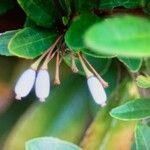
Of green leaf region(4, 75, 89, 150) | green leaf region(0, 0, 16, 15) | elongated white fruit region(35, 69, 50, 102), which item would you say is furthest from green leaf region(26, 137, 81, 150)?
green leaf region(0, 0, 16, 15)

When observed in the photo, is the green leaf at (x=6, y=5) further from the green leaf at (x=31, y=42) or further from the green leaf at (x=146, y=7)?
the green leaf at (x=146, y=7)

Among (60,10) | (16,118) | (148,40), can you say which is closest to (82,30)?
(60,10)

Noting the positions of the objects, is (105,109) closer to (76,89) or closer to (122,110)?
(76,89)

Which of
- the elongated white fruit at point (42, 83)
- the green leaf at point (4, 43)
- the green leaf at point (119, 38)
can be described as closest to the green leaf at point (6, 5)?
the green leaf at point (4, 43)

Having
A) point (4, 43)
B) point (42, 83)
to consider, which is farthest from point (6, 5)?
point (42, 83)

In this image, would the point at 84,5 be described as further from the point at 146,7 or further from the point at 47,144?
the point at 47,144

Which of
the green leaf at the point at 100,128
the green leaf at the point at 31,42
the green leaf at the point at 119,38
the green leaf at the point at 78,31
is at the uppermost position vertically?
the green leaf at the point at 119,38
